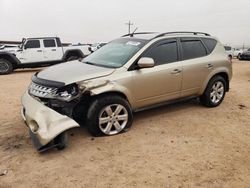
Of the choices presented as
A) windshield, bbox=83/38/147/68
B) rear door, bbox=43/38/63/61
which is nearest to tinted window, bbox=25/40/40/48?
rear door, bbox=43/38/63/61

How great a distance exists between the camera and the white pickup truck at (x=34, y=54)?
45.8ft

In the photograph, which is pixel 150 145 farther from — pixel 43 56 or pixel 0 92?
pixel 43 56

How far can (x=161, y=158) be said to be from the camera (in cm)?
396

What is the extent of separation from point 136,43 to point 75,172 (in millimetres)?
2765

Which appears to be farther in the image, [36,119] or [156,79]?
[156,79]

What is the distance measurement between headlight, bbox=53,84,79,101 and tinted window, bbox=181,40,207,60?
8.14 ft

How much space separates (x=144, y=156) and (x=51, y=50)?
1187 centimetres

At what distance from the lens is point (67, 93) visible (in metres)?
4.34

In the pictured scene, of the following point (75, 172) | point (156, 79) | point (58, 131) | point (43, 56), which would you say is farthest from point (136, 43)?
point (43, 56)

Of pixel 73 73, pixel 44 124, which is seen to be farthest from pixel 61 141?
pixel 73 73

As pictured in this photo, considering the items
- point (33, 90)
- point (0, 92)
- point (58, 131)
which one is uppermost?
point (33, 90)

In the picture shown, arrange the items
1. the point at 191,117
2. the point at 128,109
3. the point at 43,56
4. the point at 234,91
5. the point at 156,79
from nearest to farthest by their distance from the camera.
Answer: the point at 128,109 → the point at 156,79 → the point at 191,117 → the point at 234,91 → the point at 43,56

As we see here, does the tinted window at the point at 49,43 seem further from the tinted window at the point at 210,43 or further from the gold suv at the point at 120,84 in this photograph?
the tinted window at the point at 210,43

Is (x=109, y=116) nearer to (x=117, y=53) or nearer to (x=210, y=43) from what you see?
(x=117, y=53)
